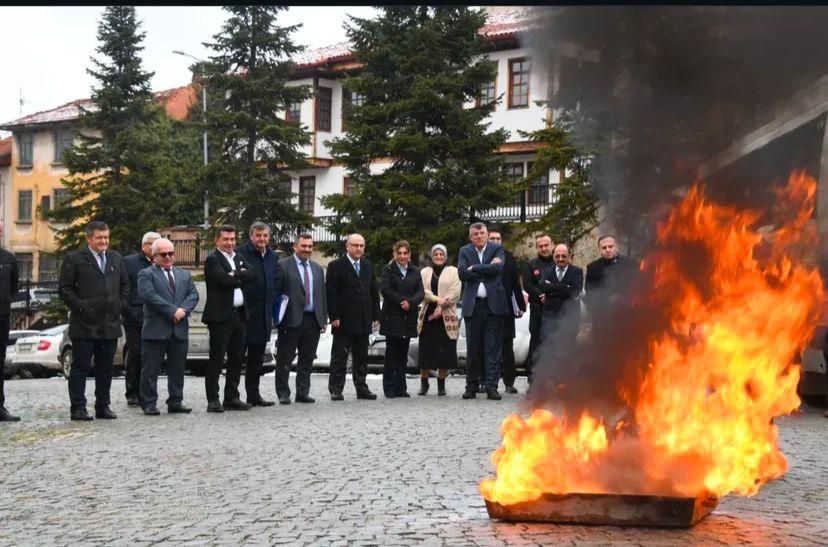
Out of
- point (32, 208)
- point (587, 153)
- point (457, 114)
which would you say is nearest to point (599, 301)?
point (587, 153)

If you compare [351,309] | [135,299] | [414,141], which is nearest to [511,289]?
[351,309]

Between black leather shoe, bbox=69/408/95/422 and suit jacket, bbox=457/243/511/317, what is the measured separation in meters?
4.94

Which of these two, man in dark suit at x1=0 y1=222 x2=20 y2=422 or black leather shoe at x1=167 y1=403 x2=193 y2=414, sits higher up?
man in dark suit at x1=0 y1=222 x2=20 y2=422

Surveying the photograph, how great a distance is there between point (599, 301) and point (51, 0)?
4104mm

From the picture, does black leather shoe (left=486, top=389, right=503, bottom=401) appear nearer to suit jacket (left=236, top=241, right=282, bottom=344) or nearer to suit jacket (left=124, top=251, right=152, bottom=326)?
suit jacket (left=236, top=241, right=282, bottom=344)

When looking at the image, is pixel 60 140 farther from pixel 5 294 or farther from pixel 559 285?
pixel 5 294

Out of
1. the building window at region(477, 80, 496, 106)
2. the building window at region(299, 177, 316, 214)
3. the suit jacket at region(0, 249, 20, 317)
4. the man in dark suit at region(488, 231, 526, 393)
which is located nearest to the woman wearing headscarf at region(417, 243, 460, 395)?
the man in dark suit at region(488, 231, 526, 393)

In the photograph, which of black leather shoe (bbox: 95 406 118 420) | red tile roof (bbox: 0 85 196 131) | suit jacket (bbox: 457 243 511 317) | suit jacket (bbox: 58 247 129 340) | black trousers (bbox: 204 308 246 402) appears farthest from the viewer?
red tile roof (bbox: 0 85 196 131)

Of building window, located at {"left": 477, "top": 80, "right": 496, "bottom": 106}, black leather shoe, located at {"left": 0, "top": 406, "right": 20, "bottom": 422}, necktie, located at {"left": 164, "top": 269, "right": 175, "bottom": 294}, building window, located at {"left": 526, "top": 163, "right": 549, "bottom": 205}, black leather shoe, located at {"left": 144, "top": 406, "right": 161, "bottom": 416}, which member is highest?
building window, located at {"left": 477, "top": 80, "right": 496, "bottom": 106}

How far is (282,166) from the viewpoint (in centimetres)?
4538

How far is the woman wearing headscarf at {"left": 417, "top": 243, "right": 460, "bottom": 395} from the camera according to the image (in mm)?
16359

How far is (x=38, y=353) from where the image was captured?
29672 mm

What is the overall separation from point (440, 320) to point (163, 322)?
413 centimetres

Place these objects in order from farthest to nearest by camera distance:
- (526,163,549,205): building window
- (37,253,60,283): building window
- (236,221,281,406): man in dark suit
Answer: (37,253,60,283): building window → (526,163,549,205): building window → (236,221,281,406): man in dark suit
